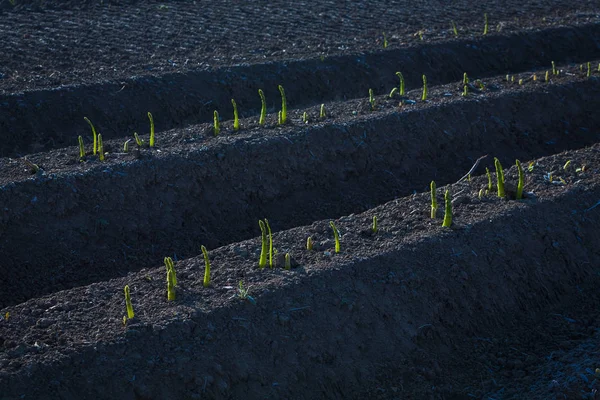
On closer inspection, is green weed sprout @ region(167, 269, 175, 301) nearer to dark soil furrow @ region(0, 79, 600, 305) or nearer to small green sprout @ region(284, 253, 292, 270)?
small green sprout @ region(284, 253, 292, 270)

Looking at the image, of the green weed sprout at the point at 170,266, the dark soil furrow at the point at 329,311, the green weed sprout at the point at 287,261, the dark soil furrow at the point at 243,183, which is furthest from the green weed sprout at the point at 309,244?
the dark soil furrow at the point at 243,183

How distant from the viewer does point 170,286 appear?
4.07 m

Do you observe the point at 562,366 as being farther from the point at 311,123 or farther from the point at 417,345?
the point at 311,123

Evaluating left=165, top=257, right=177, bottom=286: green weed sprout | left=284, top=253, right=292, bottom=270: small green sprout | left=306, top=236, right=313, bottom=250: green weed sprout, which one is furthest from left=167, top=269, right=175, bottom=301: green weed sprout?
left=306, top=236, right=313, bottom=250: green weed sprout

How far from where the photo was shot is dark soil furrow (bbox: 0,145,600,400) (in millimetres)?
3662

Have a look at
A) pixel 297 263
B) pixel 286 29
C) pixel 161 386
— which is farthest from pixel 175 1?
pixel 161 386

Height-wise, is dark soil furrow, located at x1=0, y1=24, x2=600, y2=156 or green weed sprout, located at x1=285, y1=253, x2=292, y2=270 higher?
dark soil furrow, located at x1=0, y1=24, x2=600, y2=156

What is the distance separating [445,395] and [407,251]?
1007 millimetres

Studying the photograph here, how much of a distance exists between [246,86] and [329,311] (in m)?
4.67

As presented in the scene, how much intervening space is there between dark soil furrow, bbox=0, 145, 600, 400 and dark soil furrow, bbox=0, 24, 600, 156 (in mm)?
3336

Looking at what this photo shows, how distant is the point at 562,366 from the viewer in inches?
165

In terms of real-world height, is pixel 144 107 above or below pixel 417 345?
above

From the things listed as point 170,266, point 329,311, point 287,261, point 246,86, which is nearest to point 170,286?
point 170,266

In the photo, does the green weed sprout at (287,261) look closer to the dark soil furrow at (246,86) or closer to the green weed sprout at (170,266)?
the green weed sprout at (170,266)
